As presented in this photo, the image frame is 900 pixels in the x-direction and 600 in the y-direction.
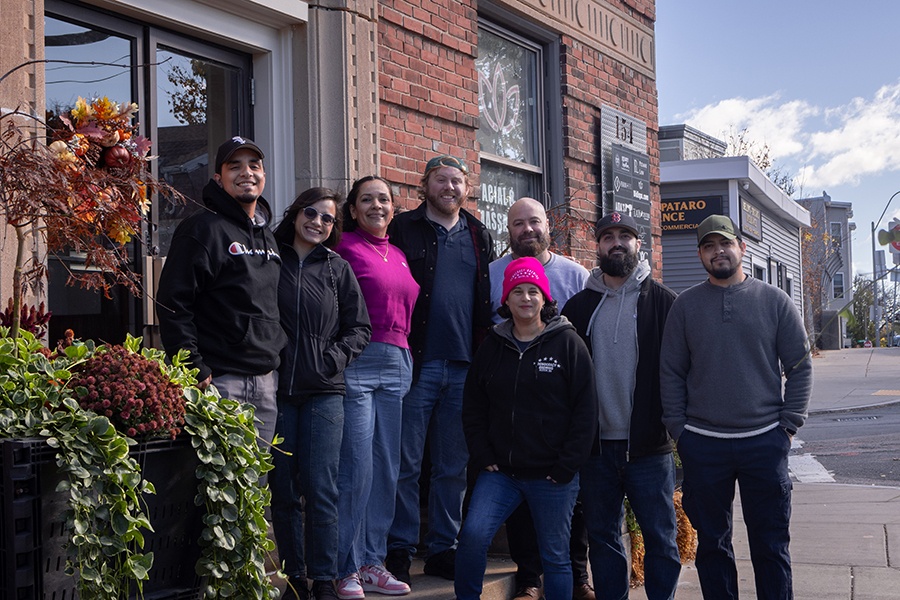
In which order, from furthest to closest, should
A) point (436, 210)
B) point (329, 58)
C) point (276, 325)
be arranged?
1. point (329, 58)
2. point (436, 210)
3. point (276, 325)

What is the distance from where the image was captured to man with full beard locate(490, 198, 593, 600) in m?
5.31

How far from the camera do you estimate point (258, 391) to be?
415 centimetres

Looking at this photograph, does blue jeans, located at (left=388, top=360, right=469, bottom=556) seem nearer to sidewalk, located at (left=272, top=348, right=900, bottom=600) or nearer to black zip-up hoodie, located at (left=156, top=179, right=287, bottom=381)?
sidewalk, located at (left=272, top=348, right=900, bottom=600)

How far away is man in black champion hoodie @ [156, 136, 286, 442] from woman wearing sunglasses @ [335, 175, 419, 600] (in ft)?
1.93

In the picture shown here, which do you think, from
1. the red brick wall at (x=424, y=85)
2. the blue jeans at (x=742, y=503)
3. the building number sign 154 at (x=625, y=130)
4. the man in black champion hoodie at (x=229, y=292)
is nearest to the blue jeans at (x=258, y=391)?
the man in black champion hoodie at (x=229, y=292)

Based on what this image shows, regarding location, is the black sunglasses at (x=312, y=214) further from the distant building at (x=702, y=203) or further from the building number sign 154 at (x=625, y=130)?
the distant building at (x=702, y=203)

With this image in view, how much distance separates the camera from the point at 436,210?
536 cm

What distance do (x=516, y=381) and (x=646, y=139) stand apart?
20.2 ft

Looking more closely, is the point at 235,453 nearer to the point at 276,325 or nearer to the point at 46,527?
the point at 46,527

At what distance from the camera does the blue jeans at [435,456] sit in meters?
5.15

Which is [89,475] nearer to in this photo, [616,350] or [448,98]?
[616,350]

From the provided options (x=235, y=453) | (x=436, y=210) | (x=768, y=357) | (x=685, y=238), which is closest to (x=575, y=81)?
(x=436, y=210)

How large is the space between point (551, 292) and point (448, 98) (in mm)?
2387

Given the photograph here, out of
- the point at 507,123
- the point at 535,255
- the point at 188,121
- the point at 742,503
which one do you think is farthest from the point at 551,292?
the point at 507,123
